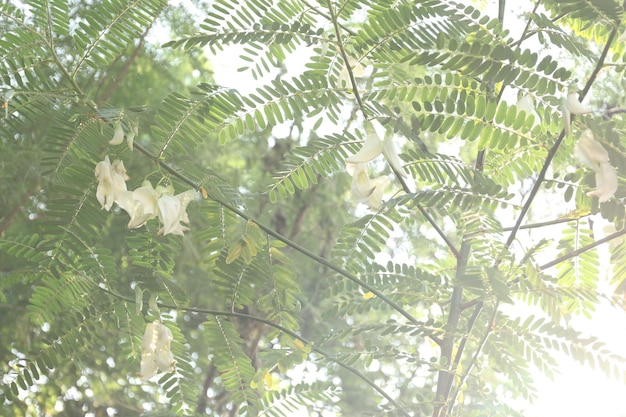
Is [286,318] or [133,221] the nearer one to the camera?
[133,221]

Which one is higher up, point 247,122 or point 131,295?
point 247,122

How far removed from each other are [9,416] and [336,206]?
3.58 ft

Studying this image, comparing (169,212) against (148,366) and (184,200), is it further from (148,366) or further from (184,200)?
(148,366)

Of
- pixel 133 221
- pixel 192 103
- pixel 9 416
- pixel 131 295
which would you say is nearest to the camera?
pixel 133 221

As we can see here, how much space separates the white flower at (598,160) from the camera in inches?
21.5

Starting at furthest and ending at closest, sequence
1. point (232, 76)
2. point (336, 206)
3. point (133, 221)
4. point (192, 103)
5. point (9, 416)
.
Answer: point (336, 206) < point (232, 76) < point (9, 416) < point (192, 103) < point (133, 221)

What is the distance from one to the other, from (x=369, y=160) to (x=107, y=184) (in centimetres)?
24

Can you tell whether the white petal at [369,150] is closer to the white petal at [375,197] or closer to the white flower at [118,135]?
the white petal at [375,197]

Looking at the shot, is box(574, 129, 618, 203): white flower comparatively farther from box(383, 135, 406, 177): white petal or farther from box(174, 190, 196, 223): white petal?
box(174, 190, 196, 223): white petal

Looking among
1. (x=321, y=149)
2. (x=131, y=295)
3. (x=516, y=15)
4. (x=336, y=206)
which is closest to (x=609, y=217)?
(x=321, y=149)

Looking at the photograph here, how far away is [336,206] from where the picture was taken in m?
2.16

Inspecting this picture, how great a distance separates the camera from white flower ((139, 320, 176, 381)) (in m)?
0.66

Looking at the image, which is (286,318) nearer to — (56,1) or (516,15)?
(56,1)

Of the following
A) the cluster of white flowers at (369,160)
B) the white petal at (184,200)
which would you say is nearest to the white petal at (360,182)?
the cluster of white flowers at (369,160)
